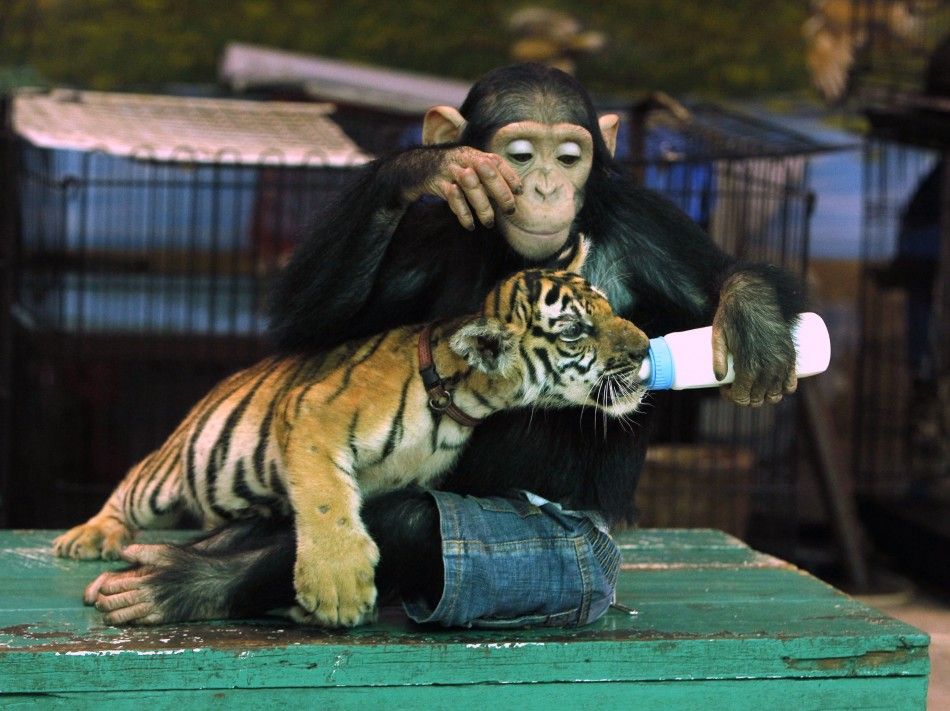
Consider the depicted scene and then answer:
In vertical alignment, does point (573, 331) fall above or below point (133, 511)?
above

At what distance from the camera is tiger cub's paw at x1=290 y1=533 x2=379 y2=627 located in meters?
2.27

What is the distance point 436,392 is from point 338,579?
15.1 inches

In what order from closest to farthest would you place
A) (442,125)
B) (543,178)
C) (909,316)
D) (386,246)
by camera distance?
(543,178), (386,246), (442,125), (909,316)

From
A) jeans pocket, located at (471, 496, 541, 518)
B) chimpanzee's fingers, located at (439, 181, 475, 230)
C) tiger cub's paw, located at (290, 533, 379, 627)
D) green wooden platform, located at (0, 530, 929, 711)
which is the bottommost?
green wooden platform, located at (0, 530, 929, 711)

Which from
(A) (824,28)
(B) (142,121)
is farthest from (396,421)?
(A) (824,28)

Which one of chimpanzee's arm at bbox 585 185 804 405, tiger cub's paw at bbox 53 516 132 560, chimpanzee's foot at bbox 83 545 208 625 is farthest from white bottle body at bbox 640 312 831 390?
tiger cub's paw at bbox 53 516 132 560

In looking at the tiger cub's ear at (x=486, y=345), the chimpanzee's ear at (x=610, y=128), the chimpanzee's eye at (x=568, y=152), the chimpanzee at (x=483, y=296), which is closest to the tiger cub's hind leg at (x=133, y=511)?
the chimpanzee at (x=483, y=296)

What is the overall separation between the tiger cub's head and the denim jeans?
270mm

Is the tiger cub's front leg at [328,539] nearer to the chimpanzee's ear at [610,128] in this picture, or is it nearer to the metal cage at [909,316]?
the chimpanzee's ear at [610,128]

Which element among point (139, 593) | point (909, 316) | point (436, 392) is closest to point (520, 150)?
point (436, 392)

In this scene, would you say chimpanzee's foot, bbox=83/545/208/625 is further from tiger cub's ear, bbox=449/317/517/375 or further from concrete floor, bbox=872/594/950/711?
concrete floor, bbox=872/594/950/711

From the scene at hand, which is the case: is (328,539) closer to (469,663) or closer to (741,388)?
(469,663)

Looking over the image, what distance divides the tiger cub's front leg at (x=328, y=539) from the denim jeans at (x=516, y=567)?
165mm

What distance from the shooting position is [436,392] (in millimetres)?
2422
